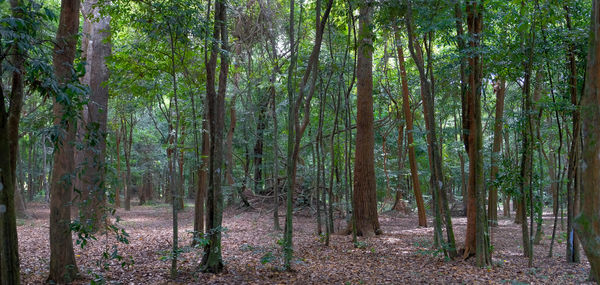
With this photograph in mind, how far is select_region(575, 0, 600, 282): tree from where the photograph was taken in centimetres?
290

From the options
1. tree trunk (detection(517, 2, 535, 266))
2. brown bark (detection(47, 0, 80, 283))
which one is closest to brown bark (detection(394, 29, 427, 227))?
tree trunk (detection(517, 2, 535, 266))

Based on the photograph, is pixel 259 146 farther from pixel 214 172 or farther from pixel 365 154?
pixel 214 172

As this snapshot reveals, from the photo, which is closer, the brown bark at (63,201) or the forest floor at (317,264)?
the brown bark at (63,201)

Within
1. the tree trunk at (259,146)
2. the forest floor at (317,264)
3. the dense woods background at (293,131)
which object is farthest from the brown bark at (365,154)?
the tree trunk at (259,146)

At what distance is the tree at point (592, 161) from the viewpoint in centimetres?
290

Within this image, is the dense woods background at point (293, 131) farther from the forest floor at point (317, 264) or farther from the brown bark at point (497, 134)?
the brown bark at point (497, 134)

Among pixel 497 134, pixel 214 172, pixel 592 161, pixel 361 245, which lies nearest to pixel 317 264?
pixel 361 245

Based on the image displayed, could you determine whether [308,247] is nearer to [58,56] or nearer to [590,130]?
[58,56]

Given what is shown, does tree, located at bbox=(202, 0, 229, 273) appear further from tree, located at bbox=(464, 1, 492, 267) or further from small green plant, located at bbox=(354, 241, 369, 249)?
tree, located at bbox=(464, 1, 492, 267)

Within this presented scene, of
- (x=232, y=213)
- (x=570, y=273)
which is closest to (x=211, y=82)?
(x=570, y=273)

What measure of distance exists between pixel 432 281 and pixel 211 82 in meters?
4.76

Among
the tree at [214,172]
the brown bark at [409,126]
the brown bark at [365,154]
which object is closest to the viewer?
the tree at [214,172]

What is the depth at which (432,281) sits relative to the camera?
649 centimetres

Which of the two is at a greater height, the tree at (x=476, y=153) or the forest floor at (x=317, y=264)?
the tree at (x=476, y=153)
